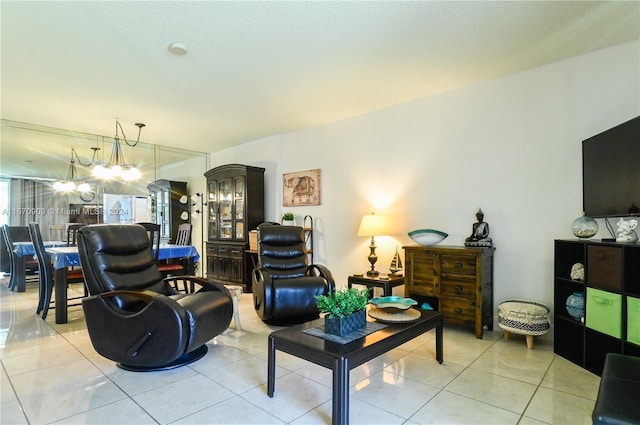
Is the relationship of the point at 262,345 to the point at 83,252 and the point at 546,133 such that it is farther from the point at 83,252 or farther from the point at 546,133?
the point at 546,133

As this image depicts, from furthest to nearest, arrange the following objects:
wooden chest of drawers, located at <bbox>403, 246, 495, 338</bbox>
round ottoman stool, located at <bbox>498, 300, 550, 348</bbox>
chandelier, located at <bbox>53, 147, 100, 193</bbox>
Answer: chandelier, located at <bbox>53, 147, 100, 193</bbox>, wooden chest of drawers, located at <bbox>403, 246, 495, 338</bbox>, round ottoman stool, located at <bbox>498, 300, 550, 348</bbox>

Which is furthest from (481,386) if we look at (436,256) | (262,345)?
(262,345)

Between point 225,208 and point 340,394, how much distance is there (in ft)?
15.7

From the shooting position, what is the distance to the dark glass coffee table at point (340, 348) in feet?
5.42

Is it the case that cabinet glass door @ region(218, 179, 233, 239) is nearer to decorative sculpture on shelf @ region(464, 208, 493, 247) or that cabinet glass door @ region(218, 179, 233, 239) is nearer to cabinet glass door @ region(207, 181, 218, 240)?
cabinet glass door @ region(207, 181, 218, 240)

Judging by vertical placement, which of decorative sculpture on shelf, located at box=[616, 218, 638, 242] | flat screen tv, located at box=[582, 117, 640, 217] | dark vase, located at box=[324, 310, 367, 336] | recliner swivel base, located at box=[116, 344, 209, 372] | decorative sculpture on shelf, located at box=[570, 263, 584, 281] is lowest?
recliner swivel base, located at box=[116, 344, 209, 372]

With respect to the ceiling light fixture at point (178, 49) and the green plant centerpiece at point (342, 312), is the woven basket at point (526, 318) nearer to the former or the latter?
the green plant centerpiece at point (342, 312)

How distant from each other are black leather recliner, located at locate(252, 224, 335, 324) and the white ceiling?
164cm

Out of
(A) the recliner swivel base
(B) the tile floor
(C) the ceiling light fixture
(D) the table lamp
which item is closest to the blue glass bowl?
(D) the table lamp

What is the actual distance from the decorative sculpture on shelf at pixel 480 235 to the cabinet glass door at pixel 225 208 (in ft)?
12.9

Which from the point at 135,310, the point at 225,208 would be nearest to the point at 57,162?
the point at 225,208

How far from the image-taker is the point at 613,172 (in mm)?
2459

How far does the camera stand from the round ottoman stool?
9.40 feet

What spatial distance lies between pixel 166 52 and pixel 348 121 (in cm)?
251
